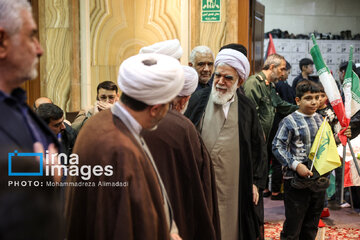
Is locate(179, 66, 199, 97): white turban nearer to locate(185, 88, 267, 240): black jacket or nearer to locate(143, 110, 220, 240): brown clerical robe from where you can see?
locate(185, 88, 267, 240): black jacket

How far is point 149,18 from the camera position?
23.0 ft

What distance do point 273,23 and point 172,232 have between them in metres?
10.5

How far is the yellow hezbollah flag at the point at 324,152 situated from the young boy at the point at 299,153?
0.08m

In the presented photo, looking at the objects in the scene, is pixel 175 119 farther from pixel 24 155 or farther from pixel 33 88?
pixel 33 88

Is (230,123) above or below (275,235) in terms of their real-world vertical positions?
above

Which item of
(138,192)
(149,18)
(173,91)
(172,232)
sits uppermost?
(149,18)

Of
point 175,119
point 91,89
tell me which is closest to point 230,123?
point 175,119

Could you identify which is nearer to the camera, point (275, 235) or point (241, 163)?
point (241, 163)

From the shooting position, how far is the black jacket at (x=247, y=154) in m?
3.64

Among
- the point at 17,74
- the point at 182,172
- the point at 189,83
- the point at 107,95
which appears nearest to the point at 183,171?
the point at 182,172

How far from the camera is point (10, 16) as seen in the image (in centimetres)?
159

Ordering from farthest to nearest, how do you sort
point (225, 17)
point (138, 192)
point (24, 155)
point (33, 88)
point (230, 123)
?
point (225, 17) → point (33, 88) → point (230, 123) → point (138, 192) → point (24, 155)

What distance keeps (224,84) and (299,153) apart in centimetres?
101

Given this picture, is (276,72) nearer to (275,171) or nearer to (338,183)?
(275,171)
